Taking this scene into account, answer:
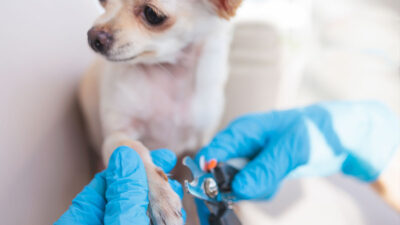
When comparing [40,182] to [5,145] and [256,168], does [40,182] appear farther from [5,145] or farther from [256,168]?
[256,168]

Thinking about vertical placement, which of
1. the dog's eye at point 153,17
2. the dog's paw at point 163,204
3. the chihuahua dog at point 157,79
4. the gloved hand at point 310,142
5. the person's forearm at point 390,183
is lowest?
the person's forearm at point 390,183

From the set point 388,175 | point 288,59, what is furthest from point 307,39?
point 388,175

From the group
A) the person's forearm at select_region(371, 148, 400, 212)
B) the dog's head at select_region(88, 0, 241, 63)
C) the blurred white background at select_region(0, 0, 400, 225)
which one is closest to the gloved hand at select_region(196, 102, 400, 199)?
the person's forearm at select_region(371, 148, 400, 212)

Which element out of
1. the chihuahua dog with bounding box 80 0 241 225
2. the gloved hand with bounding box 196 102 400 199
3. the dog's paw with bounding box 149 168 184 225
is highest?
the chihuahua dog with bounding box 80 0 241 225

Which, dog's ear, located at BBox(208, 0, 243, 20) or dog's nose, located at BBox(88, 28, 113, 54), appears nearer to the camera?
dog's nose, located at BBox(88, 28, 113, 54)

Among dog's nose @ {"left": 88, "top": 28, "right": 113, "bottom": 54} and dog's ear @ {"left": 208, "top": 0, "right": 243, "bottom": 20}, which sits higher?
dog's ear @ {"left": 208, "top": 0, "right": 243, "bottom": 20}

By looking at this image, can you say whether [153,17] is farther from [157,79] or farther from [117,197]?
[117,197]

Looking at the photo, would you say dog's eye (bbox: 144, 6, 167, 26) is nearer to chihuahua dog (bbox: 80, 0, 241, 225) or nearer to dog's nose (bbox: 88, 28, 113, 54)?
chihuahua dog (bbox: 80, 0, 241, 225)

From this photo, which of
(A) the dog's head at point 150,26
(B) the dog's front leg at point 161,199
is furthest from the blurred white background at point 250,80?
(B) the dog's front leg at point 161,199

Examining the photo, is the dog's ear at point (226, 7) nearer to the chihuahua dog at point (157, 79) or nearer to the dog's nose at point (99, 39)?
the chihuahua dog at point (157, 79)
